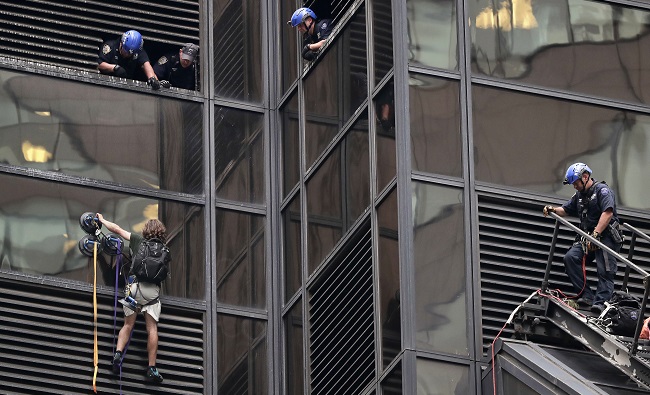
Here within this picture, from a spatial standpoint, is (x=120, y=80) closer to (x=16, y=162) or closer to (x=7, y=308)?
(x=16, y=162)

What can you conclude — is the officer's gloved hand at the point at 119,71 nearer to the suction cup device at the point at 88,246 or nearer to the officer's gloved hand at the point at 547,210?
the suction cup device at the point at 88,246

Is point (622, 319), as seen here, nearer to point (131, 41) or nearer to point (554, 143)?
point (554, 143)

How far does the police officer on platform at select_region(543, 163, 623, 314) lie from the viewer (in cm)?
2480

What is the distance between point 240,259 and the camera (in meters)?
28.8

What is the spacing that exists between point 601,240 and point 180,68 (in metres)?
7.71

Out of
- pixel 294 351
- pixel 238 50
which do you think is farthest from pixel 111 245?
pixel 238 50

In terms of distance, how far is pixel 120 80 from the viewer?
2933 cm

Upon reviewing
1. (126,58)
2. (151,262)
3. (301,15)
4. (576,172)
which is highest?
(126,58)

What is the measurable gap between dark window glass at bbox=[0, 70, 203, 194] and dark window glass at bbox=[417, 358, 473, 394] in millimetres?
6016

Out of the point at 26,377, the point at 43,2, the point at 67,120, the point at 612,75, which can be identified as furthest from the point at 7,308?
the point at 612,75

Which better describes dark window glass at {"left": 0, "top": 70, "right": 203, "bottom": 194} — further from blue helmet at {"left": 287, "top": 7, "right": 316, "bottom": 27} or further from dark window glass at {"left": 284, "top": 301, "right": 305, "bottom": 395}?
dark window glass at {"left": 284, "top": 301, "right": 305, "bottom": 395}

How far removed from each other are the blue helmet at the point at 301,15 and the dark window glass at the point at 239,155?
1921 millimetres

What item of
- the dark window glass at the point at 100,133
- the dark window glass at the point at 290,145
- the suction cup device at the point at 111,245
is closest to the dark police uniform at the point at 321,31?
the dark window glass at the point at 290,145

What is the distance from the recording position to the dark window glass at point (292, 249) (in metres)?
28.2
